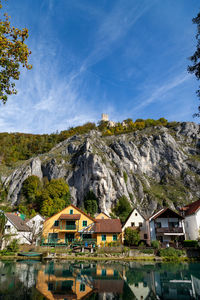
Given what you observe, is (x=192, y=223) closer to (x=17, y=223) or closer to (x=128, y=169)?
(x=17, y=223)

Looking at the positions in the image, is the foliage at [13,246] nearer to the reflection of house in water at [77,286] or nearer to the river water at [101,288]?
the river water at [101,288]

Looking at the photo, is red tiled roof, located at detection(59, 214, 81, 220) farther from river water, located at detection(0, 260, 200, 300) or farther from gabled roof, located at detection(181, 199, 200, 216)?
gabled roof, located at detection(181, 199, 200, 216)

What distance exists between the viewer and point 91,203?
203 feet

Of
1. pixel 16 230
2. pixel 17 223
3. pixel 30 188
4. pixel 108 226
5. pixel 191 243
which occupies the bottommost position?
pixel 191 243

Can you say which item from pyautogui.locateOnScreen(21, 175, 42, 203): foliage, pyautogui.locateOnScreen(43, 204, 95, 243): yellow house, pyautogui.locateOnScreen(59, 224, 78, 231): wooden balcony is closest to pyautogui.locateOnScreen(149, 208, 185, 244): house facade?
pyautogui.locateOnScreen(43, 204, 95, 243): yellow house

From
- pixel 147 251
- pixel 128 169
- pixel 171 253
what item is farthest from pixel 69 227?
pixel 128 169

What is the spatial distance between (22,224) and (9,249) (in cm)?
964

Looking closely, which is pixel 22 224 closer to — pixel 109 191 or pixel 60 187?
pixel 60 187

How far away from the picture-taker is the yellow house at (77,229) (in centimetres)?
3972

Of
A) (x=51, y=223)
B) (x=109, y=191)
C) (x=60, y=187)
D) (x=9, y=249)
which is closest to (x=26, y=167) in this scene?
(x=60, y=187)

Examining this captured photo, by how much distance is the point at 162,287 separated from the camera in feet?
51.1

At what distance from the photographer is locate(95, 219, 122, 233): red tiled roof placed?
3969 cm

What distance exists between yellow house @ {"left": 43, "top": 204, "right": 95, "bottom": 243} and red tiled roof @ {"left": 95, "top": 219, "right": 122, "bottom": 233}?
1.81 m

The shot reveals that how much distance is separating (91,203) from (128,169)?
28.4 metres
